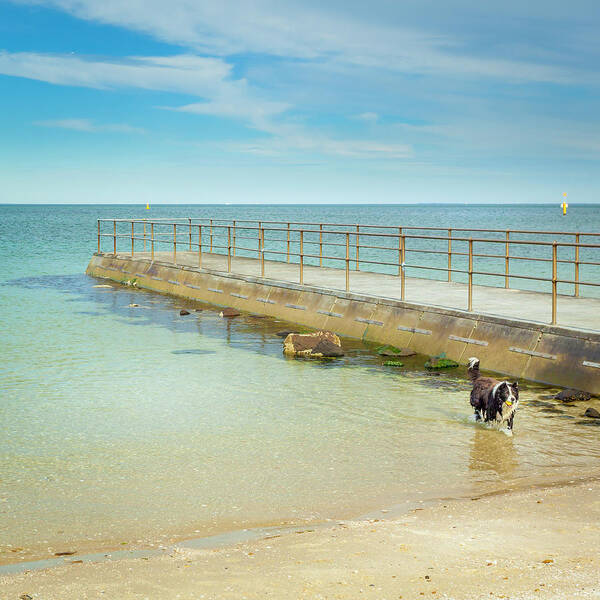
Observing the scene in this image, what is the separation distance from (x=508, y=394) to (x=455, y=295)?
723 centimetres

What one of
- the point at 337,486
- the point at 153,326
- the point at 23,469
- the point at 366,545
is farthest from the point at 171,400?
the point at 153,326

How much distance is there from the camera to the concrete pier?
1109 centimetres

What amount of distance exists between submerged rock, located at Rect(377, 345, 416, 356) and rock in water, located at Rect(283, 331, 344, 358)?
0.66 m

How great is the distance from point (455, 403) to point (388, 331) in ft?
14.4

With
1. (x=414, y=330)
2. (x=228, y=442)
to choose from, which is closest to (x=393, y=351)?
(x=414, y=330)

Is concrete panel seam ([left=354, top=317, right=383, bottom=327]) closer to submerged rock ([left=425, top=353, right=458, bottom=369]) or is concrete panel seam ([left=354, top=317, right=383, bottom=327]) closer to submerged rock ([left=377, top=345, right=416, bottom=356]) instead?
submerged rock ([left=377, top=345, right=416, bottom=356])

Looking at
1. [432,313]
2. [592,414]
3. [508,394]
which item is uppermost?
[432,313]

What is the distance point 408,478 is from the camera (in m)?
7.28

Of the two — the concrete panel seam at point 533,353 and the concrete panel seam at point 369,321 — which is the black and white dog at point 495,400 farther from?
the concrete panel seam at point 369,321

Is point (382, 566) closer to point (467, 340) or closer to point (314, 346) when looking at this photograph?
point (467, 340)

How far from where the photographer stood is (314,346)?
1374cm

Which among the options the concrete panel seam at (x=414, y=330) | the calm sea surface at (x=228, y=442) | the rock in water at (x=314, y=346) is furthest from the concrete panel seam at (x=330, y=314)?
the concrete panel seam at (x=414, y=330)

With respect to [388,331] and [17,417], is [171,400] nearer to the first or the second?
[17,417]

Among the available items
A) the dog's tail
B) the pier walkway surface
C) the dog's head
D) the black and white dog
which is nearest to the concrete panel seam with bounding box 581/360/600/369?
the pier walkway surface
